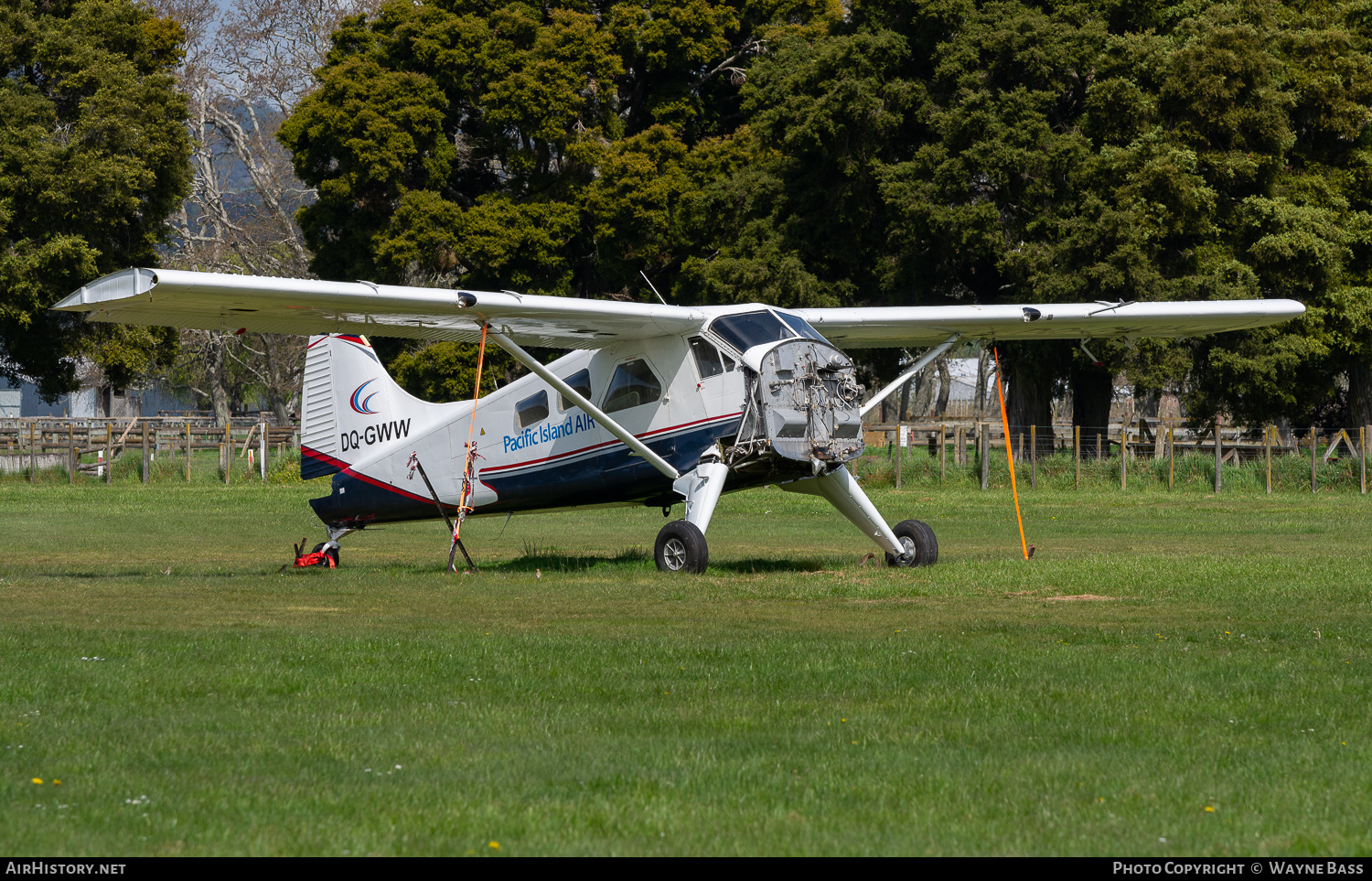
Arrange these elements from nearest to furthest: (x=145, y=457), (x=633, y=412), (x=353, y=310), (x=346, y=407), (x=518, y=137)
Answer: (x=353, y=310), (x=633, y=412), (x=346, y=407), (x=145, y=457), (x=518, y=137)

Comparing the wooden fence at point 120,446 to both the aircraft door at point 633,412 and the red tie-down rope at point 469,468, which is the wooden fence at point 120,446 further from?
the aircraft door at point 633,412

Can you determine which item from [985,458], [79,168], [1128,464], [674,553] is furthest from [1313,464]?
[79,168]

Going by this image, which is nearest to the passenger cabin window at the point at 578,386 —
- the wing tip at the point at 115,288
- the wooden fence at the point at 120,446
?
the wing tip at the point at 115,288

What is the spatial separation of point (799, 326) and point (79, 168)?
3010cm

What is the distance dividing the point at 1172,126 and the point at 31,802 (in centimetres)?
3745

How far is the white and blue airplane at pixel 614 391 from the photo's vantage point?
15805 mm

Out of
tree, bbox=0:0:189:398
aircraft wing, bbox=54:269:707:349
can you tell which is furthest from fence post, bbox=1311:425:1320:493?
tree, bbox=0:0:189:398

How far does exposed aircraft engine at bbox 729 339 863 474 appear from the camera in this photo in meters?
16.7

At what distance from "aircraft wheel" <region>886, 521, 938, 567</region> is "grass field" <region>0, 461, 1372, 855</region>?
1.16 ft

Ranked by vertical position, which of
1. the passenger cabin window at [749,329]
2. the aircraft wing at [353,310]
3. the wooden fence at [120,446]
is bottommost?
the wooden fence at [120,446]

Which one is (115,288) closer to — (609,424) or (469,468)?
(469,468)

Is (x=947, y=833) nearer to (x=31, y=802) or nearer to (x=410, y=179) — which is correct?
(x=31, y=802)

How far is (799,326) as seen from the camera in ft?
56.6

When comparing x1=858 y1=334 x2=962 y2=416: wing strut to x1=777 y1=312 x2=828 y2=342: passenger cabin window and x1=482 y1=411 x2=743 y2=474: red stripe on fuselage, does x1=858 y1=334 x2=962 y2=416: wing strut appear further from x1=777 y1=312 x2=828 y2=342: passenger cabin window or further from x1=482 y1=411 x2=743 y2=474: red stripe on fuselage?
x1=482 y1=411 x2=743 y2=474: red stripe on fuselage
